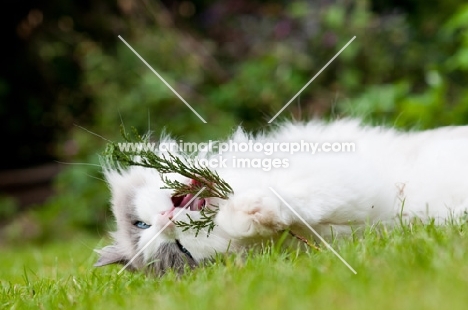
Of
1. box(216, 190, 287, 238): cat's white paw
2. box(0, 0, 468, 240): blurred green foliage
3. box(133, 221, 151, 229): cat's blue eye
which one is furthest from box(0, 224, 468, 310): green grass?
box(0, 0, 468, 240): blurred green foliage

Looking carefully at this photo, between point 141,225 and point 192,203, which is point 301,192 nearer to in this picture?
point 192,203

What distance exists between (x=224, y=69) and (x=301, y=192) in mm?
5177

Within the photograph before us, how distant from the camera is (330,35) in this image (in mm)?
6637

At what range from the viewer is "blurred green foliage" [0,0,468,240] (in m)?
6.23

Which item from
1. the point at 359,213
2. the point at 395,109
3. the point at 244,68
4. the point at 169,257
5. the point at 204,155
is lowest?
the point at 169,257

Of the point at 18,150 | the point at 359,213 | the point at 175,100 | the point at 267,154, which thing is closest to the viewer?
the point at 359,213

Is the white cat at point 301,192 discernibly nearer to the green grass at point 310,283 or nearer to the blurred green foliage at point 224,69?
the green grass at point 310,283

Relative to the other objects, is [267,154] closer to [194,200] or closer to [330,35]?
[194,200]

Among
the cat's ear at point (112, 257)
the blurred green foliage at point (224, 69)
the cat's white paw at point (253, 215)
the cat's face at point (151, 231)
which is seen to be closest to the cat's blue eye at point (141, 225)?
the cat's face at point (151, 231)

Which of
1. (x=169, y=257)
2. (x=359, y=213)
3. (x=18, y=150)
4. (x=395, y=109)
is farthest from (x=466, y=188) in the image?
(x=18, y=150)

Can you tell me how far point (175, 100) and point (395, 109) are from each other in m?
2.37

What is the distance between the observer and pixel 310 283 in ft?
5.08

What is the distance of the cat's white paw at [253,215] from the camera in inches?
80.9

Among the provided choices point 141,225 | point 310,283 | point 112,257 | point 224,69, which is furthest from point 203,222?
point 224,69
